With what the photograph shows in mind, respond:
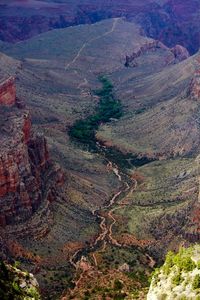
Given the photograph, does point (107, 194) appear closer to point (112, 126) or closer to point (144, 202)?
point (144, 202)

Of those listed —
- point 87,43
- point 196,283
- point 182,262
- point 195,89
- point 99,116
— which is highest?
point 196,283

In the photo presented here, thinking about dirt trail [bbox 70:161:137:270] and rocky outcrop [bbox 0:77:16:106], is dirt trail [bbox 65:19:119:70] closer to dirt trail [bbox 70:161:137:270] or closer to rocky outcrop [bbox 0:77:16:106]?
rocky outcrop [bbox 0:77:16:106]

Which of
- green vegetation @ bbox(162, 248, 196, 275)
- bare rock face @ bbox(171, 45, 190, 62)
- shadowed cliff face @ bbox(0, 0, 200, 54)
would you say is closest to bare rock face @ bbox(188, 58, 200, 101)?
bare rock face @ bbox(171, 45, 190, 62)

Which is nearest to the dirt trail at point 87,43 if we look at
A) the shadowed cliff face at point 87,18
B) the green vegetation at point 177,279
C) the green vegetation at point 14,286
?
the shadowed cliff face at point 87,18

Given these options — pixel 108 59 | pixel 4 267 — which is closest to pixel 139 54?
pixel 108 59

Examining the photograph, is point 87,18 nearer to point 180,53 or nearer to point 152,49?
point 152,49

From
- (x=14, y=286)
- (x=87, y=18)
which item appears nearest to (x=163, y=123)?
(x=14, y=286)
